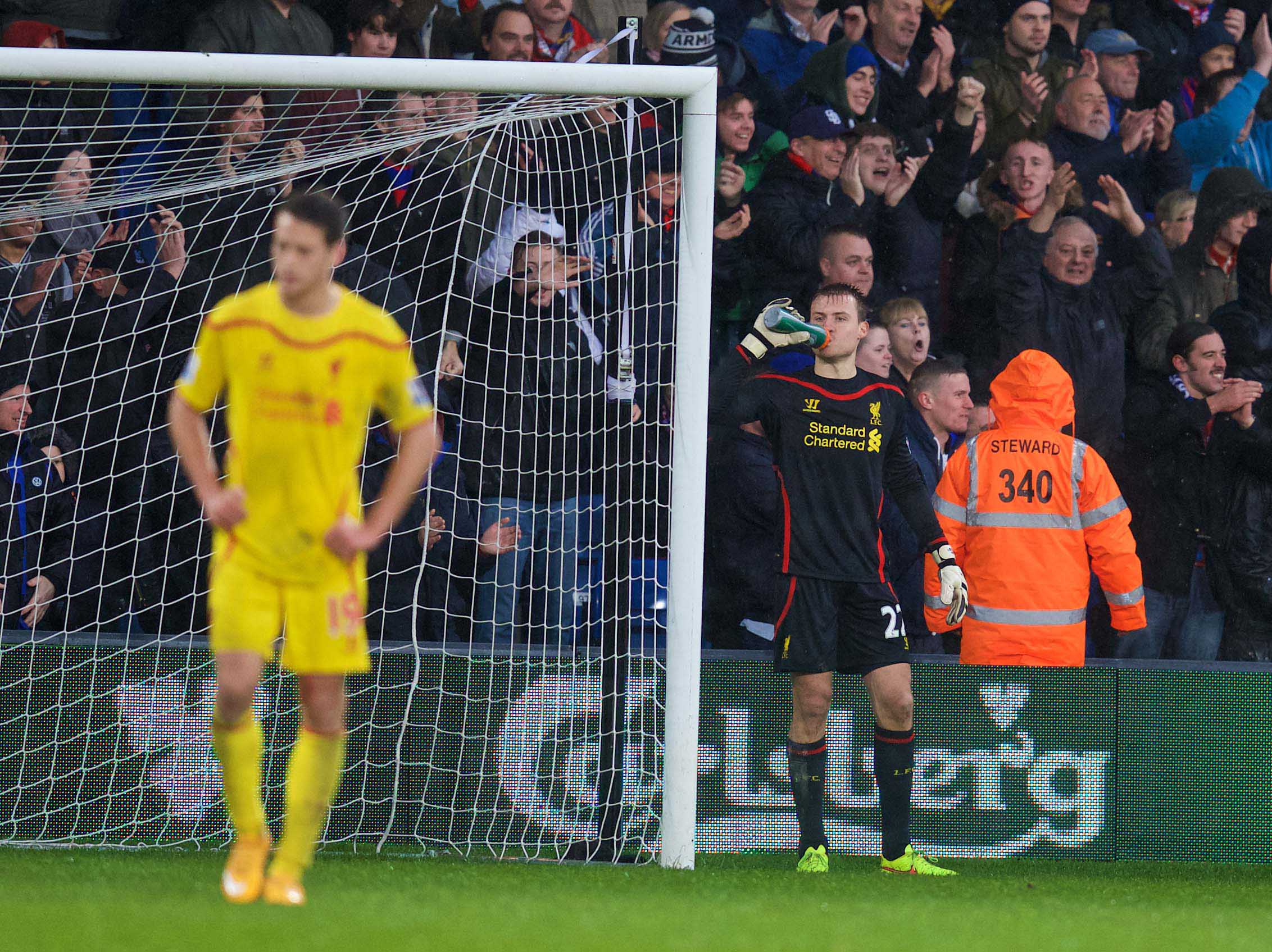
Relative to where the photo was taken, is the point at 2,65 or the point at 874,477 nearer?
the point at 2,65

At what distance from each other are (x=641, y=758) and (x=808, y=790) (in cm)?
63

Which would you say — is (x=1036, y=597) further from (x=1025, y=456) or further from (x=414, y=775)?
(x=414, y=775)

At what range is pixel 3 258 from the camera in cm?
620

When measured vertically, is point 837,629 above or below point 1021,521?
below

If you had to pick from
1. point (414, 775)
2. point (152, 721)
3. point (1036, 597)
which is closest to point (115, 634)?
point (152, 721)

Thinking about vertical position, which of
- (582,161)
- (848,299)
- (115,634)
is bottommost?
(115,634)

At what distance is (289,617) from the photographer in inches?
145

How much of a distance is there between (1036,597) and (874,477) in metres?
1.15

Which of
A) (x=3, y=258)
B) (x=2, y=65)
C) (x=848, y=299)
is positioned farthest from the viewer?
(x=3, y=258)

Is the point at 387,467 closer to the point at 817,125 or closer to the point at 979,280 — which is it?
the point at 817,125

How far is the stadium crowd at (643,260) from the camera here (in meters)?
6.15

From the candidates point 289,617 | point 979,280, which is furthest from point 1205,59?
point 289,617

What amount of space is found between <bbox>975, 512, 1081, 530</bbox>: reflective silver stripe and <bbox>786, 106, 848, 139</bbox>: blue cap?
208 centimetres

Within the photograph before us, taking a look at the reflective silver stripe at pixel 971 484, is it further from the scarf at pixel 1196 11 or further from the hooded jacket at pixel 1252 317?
the scarf at pixel 1196 11
